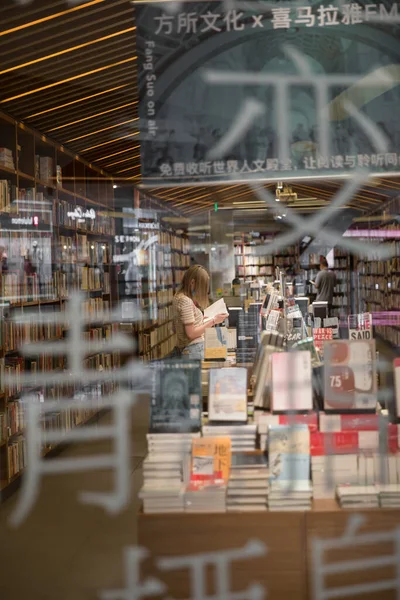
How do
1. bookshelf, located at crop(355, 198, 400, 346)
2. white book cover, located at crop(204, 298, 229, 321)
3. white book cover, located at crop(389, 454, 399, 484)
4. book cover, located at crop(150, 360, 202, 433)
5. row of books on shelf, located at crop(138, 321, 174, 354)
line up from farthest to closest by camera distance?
white book cover, located at crop(204, 298, 229, 321), row of books on shelf, located at crop(138, 321, 174, 354), bookshelf, located at crop(355, 198, 400, 346), book cover, located at crop(150, 360, 202, 433), white book cover, located at crop(389, 454, 399, 484)

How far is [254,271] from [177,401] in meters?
1.12

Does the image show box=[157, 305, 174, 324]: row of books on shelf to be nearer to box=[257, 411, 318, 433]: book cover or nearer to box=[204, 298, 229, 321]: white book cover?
box=[204, 298, 229, 321]: white book cover

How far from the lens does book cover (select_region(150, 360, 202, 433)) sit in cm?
303

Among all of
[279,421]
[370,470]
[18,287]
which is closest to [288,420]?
[279,421]

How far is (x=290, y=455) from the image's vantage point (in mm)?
2895

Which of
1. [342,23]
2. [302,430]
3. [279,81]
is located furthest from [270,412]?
[342,23]

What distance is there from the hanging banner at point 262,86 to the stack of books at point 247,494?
1.18 meters

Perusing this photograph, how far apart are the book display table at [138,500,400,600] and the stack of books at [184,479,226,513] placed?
3 cm

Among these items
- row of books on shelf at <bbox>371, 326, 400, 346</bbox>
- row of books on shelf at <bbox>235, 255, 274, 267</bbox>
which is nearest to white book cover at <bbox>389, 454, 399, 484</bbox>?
row of books on shelf at <bbox>371, 326, 400, 346</bbox>

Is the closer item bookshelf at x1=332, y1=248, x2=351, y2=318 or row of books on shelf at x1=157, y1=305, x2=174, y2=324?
bookshelf at x1=332, y1=248, x2=351, y2=318

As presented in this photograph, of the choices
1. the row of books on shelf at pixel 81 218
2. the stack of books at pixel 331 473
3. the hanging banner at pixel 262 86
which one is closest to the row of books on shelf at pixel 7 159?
the row of books on shelf at pixel 81 218

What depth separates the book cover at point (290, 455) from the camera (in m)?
2.89

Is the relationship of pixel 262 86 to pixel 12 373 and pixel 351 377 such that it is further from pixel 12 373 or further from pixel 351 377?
pixel 12 373

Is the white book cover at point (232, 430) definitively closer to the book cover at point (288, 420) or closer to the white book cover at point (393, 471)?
the book cover at point (288, 420)
